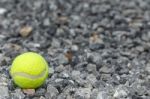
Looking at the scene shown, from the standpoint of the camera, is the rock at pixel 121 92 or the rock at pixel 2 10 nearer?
the rock at pixel 121 92

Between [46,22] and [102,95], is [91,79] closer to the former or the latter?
[102,95]

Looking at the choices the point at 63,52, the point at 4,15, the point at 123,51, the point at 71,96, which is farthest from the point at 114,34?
the point at 71,96

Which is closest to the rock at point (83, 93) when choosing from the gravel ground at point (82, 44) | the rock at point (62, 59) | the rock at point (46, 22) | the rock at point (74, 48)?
the gravel ground at point (82, 44)

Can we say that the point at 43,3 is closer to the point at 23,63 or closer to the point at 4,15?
the point at 4,15

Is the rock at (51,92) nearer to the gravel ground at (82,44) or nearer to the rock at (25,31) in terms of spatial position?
the gravel ground at (82,44)

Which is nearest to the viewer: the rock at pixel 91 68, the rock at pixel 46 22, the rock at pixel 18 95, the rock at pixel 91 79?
the rock at pixel 18 95

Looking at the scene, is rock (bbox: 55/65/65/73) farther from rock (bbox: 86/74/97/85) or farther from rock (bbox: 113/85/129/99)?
rock (bbox: 113/85/129/99)

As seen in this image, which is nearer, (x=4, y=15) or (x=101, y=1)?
(x=4, y=15)

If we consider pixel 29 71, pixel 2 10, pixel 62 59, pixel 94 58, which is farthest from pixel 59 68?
pixel 2 10
